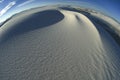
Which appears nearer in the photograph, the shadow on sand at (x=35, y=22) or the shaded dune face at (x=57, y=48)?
the shaded dune face at (x=57, y=48)

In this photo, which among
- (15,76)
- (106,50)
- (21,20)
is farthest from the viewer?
(21,20)

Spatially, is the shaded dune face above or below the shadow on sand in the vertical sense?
below

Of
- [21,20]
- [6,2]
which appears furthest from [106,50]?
[6,2]

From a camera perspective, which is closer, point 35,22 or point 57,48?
point 57,48

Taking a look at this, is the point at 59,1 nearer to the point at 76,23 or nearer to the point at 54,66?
the point at 76,23

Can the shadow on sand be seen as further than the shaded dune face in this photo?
Yes

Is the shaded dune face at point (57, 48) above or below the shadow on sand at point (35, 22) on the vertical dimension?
below

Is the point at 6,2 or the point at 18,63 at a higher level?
the point at 6,2

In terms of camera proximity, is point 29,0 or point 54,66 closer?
point 54,66
